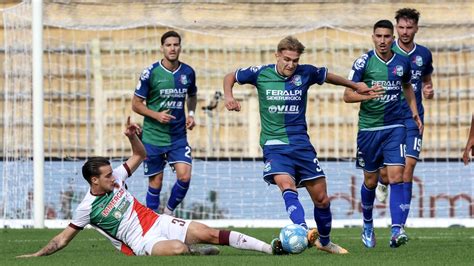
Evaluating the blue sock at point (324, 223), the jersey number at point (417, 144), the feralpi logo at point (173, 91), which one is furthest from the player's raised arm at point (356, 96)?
the feralpi logo at point (173, 91)

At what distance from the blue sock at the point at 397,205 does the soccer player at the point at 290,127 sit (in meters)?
1.02

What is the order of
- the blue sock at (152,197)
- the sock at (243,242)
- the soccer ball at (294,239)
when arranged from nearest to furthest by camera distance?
1. the soccer ball at (294,239)
2. the sock at (243,242)
3. the blue sock at (152,197)

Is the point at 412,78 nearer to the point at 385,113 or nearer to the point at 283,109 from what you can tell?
the point at 385,113

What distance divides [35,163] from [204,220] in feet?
8.37

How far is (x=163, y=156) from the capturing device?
15.6 m

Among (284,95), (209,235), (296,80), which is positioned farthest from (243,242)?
(296,80)

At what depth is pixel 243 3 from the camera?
21.5 meters

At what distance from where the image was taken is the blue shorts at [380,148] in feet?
43.5

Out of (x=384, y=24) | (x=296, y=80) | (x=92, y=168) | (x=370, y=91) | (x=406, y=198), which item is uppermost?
(x=384, y=24)

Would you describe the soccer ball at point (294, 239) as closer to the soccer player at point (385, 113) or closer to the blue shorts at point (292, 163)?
the blue shorts at point (292, 163)

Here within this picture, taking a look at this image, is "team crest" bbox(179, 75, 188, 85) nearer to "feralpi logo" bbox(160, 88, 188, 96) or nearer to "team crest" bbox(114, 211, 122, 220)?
"feralpi logo" bbox(160, 88, 188, 96)

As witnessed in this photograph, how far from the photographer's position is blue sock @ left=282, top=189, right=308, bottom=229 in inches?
453

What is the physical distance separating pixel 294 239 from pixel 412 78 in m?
4.06

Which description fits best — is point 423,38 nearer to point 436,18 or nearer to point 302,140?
point 436,18
